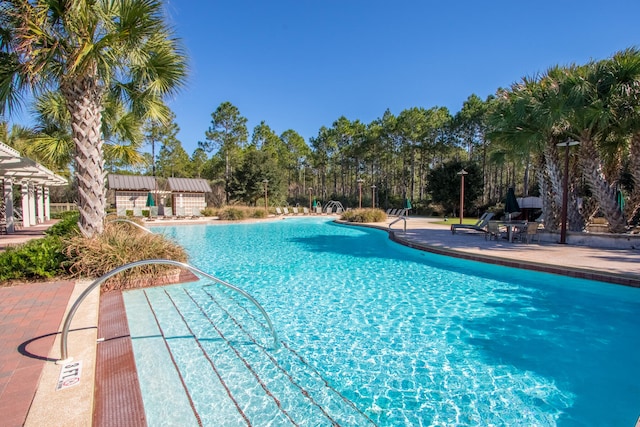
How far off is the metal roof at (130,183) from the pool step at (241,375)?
25.0 metres

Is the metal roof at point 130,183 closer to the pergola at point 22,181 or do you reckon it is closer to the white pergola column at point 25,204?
the pergola at point 22,181

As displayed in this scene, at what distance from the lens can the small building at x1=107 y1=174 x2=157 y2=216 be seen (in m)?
25.8

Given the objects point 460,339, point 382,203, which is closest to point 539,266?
point 460,339

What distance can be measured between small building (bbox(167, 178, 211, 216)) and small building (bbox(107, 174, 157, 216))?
1.57 meters

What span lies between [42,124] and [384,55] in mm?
17013

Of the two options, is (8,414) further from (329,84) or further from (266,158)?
(266,158)

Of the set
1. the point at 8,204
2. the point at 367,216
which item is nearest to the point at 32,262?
the point at 8,204

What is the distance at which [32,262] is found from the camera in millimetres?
5156

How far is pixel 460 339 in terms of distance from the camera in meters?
4.21

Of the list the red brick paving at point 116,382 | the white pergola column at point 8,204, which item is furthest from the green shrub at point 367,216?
the red brick paving at point 116,382

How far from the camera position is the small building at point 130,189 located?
25.8 m

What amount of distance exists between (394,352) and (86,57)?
6199 millimetres

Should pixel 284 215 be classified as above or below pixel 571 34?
below

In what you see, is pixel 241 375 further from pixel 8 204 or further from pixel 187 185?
pixel 187 185
